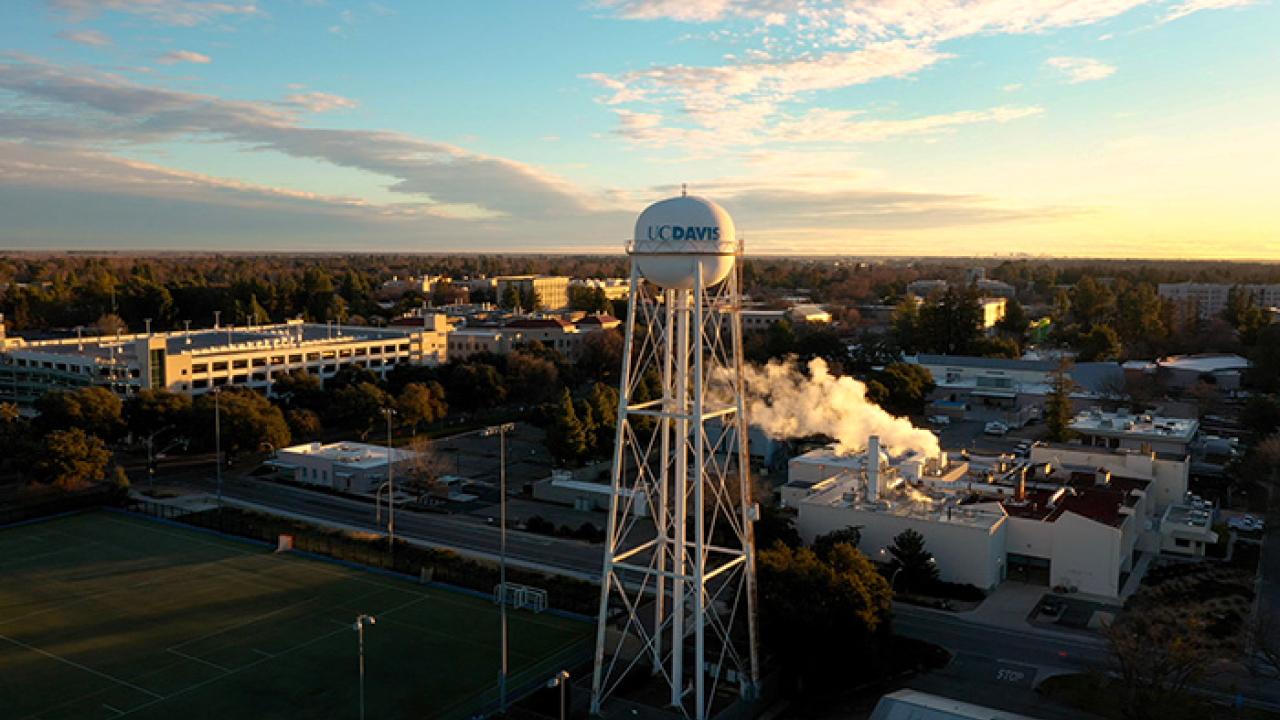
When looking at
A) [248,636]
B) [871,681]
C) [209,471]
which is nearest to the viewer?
[871,681]

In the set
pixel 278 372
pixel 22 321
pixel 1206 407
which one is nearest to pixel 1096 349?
pixel 1206 407

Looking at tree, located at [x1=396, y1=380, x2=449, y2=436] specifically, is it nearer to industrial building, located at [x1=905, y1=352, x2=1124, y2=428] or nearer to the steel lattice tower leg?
the steel lattice tower leg

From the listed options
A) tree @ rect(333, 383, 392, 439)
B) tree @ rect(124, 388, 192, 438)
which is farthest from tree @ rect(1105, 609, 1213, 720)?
tree @ rect(124, 388, 192, 438)

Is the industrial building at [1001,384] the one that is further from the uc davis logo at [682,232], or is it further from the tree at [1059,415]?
the uc davis logo at [682,232]

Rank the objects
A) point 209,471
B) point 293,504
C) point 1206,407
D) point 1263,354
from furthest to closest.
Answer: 1. point 1263,354
2. point 1206,407
3. point 209,471
4. point 293,504

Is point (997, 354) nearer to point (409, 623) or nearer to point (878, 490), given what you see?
point (878, 490)

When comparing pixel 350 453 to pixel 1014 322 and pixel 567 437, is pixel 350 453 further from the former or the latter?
pixel 1014 322
